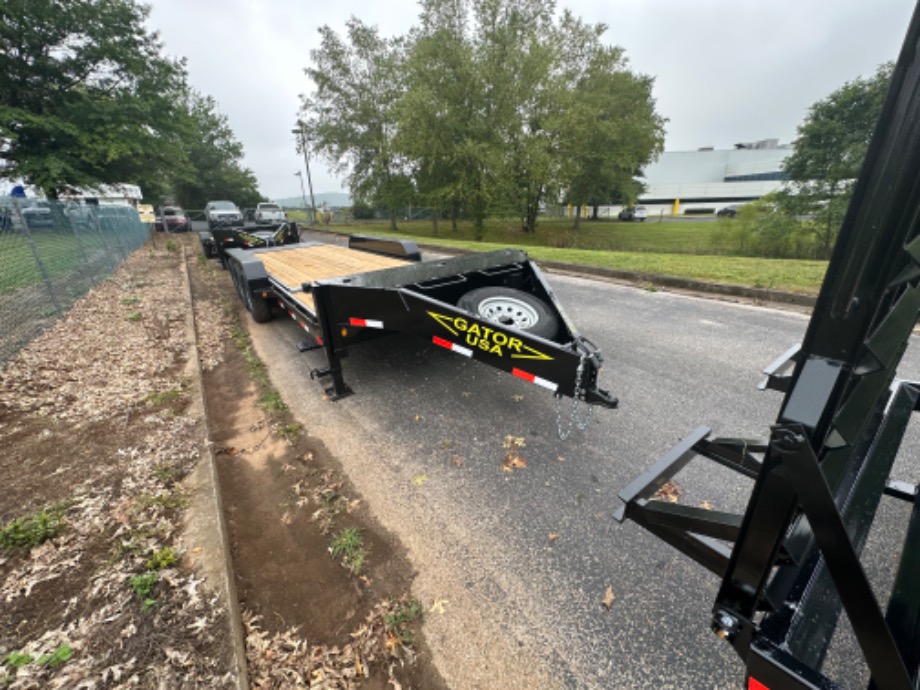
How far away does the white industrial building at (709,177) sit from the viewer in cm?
6450

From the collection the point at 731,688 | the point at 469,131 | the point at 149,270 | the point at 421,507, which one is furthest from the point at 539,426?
the point at 469,131

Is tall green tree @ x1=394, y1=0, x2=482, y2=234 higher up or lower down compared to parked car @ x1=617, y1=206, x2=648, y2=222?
higher up

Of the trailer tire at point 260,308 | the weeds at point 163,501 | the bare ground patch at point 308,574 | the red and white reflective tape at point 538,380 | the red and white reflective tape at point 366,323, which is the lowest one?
the bare ground patch at point 308,574

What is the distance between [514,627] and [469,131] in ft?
69.8

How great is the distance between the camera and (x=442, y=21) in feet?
66.6

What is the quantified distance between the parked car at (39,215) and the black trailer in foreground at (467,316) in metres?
5.51

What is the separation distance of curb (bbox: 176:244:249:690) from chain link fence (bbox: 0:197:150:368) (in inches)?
146

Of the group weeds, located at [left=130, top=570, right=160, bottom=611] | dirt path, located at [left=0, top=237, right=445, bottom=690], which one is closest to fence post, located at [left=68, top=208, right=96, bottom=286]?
dirt path, located at [left=0, top=237, right=445, bottom=690]

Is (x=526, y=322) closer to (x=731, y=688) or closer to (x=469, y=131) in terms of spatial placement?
(x=731, y=688)

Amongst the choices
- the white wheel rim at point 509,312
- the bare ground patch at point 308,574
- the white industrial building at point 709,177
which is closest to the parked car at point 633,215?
the white industrial building at point 709,177

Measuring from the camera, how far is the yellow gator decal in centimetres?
228

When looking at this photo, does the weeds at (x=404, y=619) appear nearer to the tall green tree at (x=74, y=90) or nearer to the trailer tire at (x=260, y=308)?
the trailer tire at (x=260, y=308)

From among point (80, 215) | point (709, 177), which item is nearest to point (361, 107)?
point (80, 215)

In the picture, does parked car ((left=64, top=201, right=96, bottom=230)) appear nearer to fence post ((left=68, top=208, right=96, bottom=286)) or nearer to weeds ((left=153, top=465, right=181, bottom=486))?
fence post ((left=68, top=208, right=96, bottom=286))
